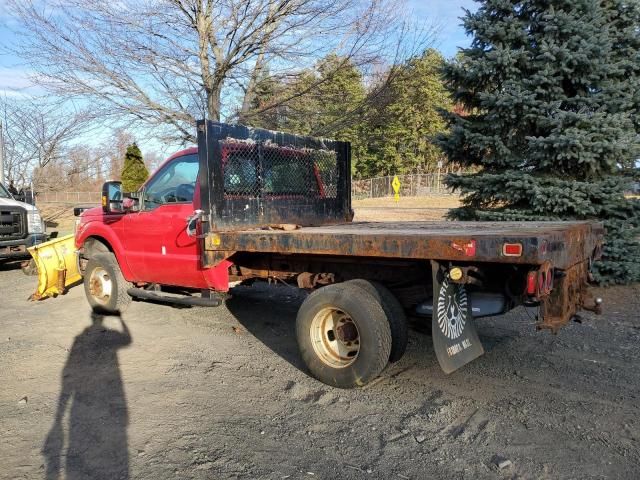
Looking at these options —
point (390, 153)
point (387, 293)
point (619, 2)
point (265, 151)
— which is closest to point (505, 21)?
point (619, 2)

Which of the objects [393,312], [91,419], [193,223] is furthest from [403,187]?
[91,419]

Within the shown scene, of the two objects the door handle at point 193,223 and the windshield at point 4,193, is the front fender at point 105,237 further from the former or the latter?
the windshield at point 4,193

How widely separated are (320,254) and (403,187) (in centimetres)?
3756

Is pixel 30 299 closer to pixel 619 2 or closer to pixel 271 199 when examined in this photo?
pixel 271 199

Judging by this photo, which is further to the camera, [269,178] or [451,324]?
[269,178]

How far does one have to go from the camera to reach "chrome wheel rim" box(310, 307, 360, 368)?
4.41m

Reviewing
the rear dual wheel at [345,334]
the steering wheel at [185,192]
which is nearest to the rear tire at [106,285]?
the steering wheel at [185,192]

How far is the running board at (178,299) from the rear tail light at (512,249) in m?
3.22

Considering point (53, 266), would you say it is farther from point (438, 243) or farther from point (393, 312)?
point (438, 243)

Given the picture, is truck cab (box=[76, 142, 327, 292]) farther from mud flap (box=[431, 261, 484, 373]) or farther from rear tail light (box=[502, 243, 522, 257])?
rear tail light (box=[502, 243, 522, 257])

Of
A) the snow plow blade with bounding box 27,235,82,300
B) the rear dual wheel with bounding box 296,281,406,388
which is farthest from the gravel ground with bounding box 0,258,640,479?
the snow plow blade with bounding box 27,235,82,300

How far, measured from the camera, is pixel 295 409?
4.04 m

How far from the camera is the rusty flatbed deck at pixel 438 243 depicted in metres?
3.38

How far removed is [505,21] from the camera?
8469 mm
